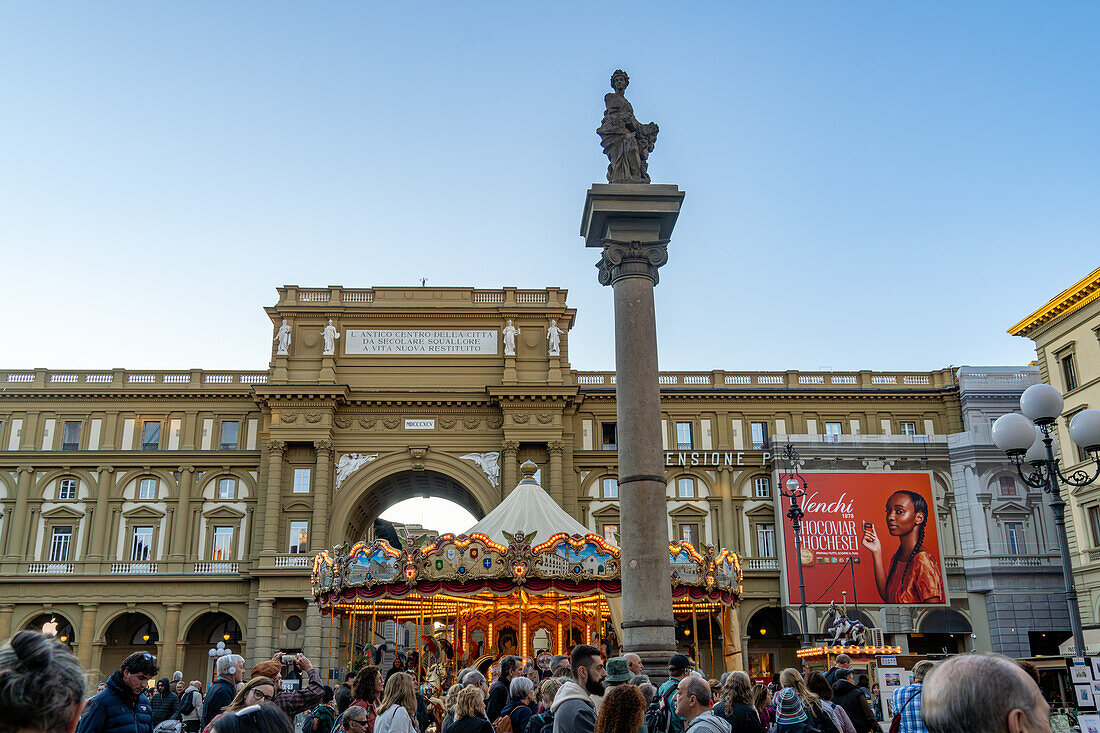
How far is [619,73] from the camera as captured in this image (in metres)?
14.0

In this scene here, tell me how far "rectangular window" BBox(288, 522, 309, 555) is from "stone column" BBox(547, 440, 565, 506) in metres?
11.0

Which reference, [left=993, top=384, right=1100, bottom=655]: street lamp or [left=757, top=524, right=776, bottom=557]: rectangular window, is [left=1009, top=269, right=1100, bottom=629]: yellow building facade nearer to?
[left=757, top=524, right=776, bottom=557]: rectangular window

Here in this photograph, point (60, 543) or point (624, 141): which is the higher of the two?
point (624, 141)

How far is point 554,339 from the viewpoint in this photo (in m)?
44.0

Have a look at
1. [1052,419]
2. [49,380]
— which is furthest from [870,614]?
[49,380]

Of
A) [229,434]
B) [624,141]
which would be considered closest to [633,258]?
[624,141]

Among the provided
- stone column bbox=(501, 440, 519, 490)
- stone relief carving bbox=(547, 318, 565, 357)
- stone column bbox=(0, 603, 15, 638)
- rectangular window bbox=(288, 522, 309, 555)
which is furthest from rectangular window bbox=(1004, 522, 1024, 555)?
stone column bbox=(0, 603, 15, 638)

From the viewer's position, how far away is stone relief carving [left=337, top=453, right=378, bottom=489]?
42.8 m

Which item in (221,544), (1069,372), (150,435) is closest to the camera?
(1069,372)

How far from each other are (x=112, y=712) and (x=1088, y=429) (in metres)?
10.9

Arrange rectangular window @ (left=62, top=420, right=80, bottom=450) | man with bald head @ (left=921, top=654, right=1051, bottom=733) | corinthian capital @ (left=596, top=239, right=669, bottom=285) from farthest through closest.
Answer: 1. rectangular window @ (left=62, top=420, right=80, bottom=450)
2. corinthian capital @ (left=596, top=239, right=669, bottom=285)
3. man with bald head @ (left=921, top=654, right=1051, bottom=733)

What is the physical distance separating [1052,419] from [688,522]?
3400 cm

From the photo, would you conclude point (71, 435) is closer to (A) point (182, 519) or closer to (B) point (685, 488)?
A: (A) point (182, 519)

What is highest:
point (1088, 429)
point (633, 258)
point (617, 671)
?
point (633, 258)
